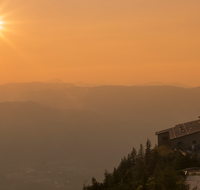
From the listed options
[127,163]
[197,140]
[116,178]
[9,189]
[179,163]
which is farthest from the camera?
[9,189]

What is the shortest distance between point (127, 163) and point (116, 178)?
21531mm

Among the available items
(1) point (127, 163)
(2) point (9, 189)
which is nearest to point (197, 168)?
(1) point (127, 163)

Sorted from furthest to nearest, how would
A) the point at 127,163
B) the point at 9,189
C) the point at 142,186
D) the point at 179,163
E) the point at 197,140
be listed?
the point at 9,189 < the point at 127,163 < the point at 197,140 < the point at 179,163 < the point at 142,186

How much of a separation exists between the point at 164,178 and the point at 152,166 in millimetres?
15024

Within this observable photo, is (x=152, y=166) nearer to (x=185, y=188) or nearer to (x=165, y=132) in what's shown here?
(x=185, y=188)

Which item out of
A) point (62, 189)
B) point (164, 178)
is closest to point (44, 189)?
point (62, 189)

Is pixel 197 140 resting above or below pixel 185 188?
above

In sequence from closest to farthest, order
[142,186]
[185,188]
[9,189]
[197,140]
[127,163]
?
[185,188]
[142,186]
[197,140]
[127,163]
[9,189]

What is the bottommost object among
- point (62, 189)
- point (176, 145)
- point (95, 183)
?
point (62, 189)

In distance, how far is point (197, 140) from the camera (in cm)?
4756

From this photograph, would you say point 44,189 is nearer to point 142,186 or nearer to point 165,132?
point 165,132

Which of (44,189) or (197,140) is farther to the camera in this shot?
(44,189)

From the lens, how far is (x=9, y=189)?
198 metres

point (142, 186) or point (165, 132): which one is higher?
point (165, 132)
